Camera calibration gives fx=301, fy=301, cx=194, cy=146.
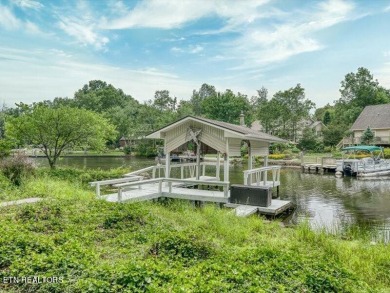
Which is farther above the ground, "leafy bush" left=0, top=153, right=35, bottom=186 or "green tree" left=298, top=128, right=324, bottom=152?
"green tree" left=298, top=128, right=324, bottom=152

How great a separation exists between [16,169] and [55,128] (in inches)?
172

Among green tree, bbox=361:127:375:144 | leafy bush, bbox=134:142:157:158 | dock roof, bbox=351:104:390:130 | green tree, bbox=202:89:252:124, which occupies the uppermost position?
green tree, bbox=202:89:252:124

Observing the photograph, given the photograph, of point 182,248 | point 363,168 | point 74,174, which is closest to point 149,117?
point 363,168

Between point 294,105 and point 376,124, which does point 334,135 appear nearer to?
point 376,124

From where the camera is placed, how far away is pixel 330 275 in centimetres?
393

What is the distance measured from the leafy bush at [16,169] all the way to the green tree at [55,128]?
3611 millimetres

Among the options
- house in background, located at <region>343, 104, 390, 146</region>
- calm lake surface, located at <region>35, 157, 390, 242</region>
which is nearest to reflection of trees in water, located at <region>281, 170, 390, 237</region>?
calm lake surface, located at <region>35, 157, 390, 242</region>

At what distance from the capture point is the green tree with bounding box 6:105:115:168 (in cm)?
1574

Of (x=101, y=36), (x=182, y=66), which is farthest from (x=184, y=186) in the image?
(x=182, y=66)

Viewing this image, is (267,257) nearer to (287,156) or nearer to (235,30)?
(235,30)

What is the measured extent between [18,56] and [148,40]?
699 cm

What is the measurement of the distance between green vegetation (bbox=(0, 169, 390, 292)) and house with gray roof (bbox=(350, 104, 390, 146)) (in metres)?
40.2

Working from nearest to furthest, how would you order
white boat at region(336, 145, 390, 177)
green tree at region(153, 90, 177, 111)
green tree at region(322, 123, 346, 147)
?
white boat at region(336, 145, 390, 177)
green tree at region(322, 123, 346, 147)
green tree at region(153, 90, 177, 111)

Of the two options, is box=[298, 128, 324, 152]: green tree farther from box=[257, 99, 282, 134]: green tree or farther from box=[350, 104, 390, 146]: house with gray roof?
box=[350, 104, 390, 146]: house with gray roof
